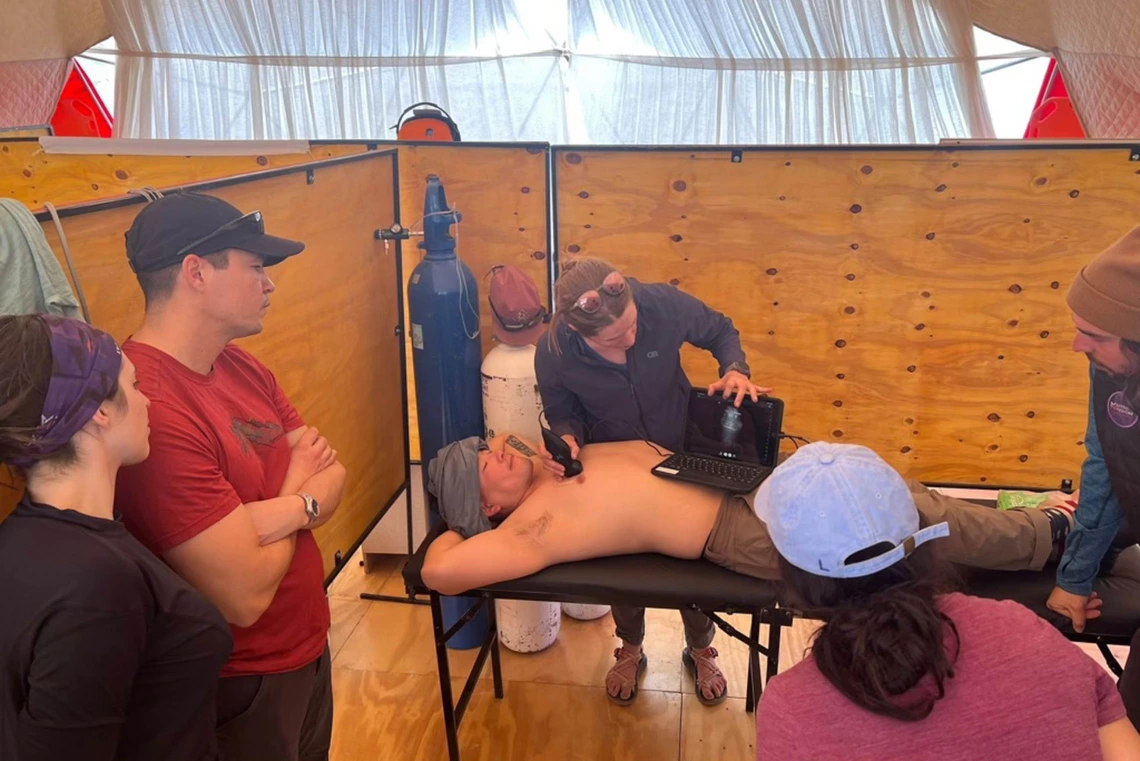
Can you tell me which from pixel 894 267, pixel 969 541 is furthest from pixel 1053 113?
pixel 969 541

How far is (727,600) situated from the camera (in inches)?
64.6

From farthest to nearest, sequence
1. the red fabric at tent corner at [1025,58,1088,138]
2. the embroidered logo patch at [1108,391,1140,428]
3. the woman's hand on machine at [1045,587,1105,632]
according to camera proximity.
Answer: the red fabric at tent corner at [1025,58,1088,138] < the woman's hand on machine at [1045,587,1105,632] < the embroidered logo patch at [1108,391,1140,428]

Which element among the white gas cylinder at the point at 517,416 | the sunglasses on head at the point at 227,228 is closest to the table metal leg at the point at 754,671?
the white gas cylinder at the point at 517,416

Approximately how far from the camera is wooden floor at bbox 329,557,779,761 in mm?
2102

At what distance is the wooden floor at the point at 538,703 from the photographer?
2102 millimetres

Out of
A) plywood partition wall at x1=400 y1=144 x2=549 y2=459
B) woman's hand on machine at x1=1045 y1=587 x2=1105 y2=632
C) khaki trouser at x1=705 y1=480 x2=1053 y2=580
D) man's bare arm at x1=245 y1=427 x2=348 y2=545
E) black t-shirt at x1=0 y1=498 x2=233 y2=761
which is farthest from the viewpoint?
plywood partition wall at x1=400 y1=144 x2=549 y2=459

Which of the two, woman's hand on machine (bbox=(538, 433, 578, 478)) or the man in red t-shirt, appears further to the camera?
woman's hand on machine (bbox=(538, 433, 578, 478))

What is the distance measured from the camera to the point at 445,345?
2344 millimetres

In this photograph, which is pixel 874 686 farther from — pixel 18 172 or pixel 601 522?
pixel 18 172

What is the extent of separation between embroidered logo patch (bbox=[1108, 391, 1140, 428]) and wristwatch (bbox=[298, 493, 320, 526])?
4.98ft

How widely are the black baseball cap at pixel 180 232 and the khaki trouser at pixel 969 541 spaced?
4.04ft

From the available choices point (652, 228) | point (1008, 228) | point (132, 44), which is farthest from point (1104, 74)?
point (132, 44)

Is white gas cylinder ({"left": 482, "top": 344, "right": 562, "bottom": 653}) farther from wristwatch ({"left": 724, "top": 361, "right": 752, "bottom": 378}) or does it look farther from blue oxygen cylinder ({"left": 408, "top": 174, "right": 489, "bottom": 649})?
wristwatch ({"left": 724, "top": 361, "right": 752, "bottom": 378})

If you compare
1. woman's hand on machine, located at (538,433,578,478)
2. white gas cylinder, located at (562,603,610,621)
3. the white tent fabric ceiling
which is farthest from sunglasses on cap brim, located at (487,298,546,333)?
the white tent fabric ceiling
